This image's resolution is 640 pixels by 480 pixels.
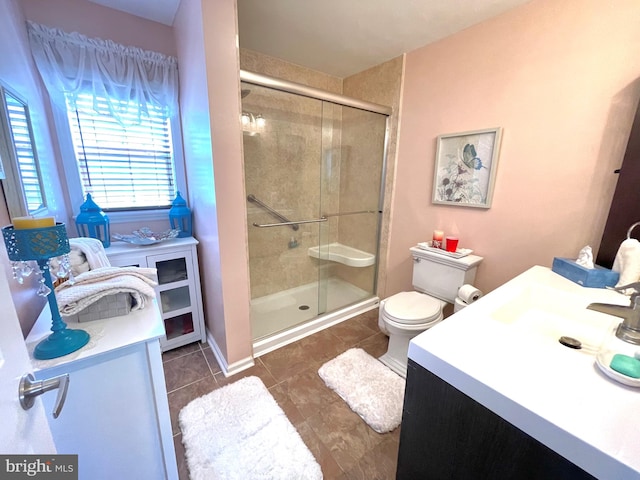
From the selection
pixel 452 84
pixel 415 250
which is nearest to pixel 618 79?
pixel 452 84

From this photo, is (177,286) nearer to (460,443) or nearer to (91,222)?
(91,222)

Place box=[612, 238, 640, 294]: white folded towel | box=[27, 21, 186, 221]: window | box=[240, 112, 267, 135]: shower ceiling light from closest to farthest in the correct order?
box=[612, 238, 640, 294]: white folded towel, box=[27, 21, 186, 221]: window, box=[240, 112, 267, 135]: shower ceiling light

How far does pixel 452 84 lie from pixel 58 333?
251 cm

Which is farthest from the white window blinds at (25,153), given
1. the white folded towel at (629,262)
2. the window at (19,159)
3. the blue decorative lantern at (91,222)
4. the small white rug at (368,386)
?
the white folded towel at (629,262)

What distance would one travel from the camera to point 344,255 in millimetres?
2812

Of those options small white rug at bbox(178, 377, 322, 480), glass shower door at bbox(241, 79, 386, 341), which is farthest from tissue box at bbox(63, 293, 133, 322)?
glass shower door at bbox(241, 79, 386, 341)

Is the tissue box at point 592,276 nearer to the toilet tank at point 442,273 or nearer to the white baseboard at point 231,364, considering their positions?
the toilet tank at point 442,273

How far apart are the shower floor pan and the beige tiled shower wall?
3.8 inches

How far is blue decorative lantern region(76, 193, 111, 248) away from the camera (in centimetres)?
163

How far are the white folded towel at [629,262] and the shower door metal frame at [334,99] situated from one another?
160 cm

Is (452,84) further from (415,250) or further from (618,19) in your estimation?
(415,250)

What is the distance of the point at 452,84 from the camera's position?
6.03ft

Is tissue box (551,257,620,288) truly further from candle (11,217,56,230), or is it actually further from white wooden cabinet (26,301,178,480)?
candle (11,217,56,230)

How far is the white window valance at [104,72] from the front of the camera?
58.3 inches
